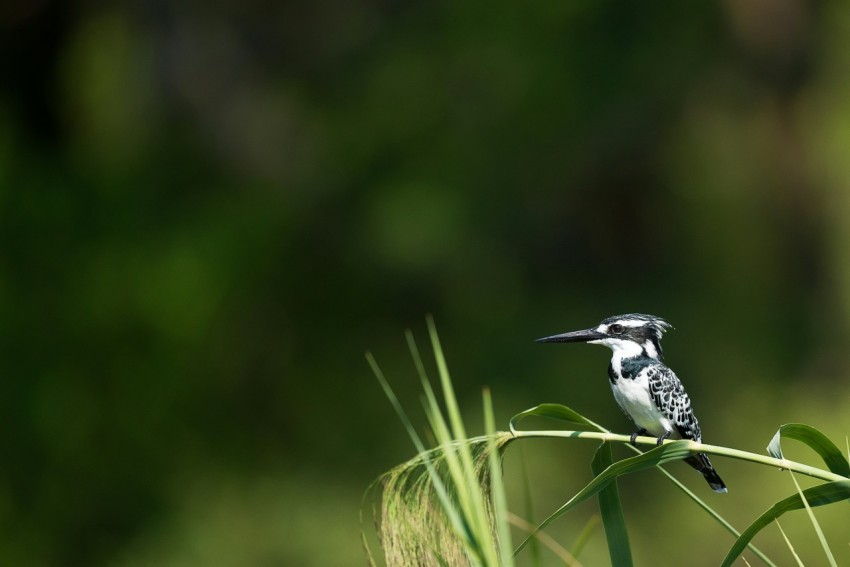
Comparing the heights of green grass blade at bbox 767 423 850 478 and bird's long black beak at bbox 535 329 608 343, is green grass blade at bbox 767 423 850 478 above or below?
above

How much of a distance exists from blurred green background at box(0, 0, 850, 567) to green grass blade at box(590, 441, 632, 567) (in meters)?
3.46

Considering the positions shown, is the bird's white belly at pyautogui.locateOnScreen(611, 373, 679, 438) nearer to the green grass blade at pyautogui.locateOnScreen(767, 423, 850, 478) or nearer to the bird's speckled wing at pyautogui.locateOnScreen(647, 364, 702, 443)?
the bird's speckled wing at pyautogui.locateOnScreen(647, 364, 702, 443)

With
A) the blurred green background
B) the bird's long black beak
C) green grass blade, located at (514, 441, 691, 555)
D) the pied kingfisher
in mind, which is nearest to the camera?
green grass blade, located at (514, 441, 691, 555)

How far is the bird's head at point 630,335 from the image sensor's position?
1420mm

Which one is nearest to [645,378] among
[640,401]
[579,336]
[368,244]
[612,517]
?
[640,401]

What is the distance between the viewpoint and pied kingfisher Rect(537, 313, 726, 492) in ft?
4.72

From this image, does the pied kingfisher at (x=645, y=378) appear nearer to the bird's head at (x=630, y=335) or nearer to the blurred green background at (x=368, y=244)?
the bird's head at (x=630, y=335)

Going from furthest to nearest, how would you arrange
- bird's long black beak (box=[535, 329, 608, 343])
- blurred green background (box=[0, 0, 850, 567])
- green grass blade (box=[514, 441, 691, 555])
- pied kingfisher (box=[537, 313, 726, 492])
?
blurred green background (box=[0, 0, 850, 567]), pied kingfisher (box=[537, 313, 726, 492]), bird's long black beak (box=[535, 329, 608, 343]), green grass blade (box=[514, 441, 691, 555])

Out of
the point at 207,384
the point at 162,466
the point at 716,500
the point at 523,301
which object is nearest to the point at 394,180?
the point at 523,301

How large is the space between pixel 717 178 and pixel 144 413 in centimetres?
281

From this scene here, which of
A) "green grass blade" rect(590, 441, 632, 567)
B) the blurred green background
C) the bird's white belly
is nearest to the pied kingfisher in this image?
the bird's white belly

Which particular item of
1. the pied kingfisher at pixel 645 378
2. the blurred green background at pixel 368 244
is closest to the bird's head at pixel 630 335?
the pied kingfisher at pixel 645 378

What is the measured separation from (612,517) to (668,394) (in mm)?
485

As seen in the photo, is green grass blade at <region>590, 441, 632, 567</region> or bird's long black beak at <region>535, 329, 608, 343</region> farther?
bird's long black beak at <region>535, 329, 608, 343</region>
